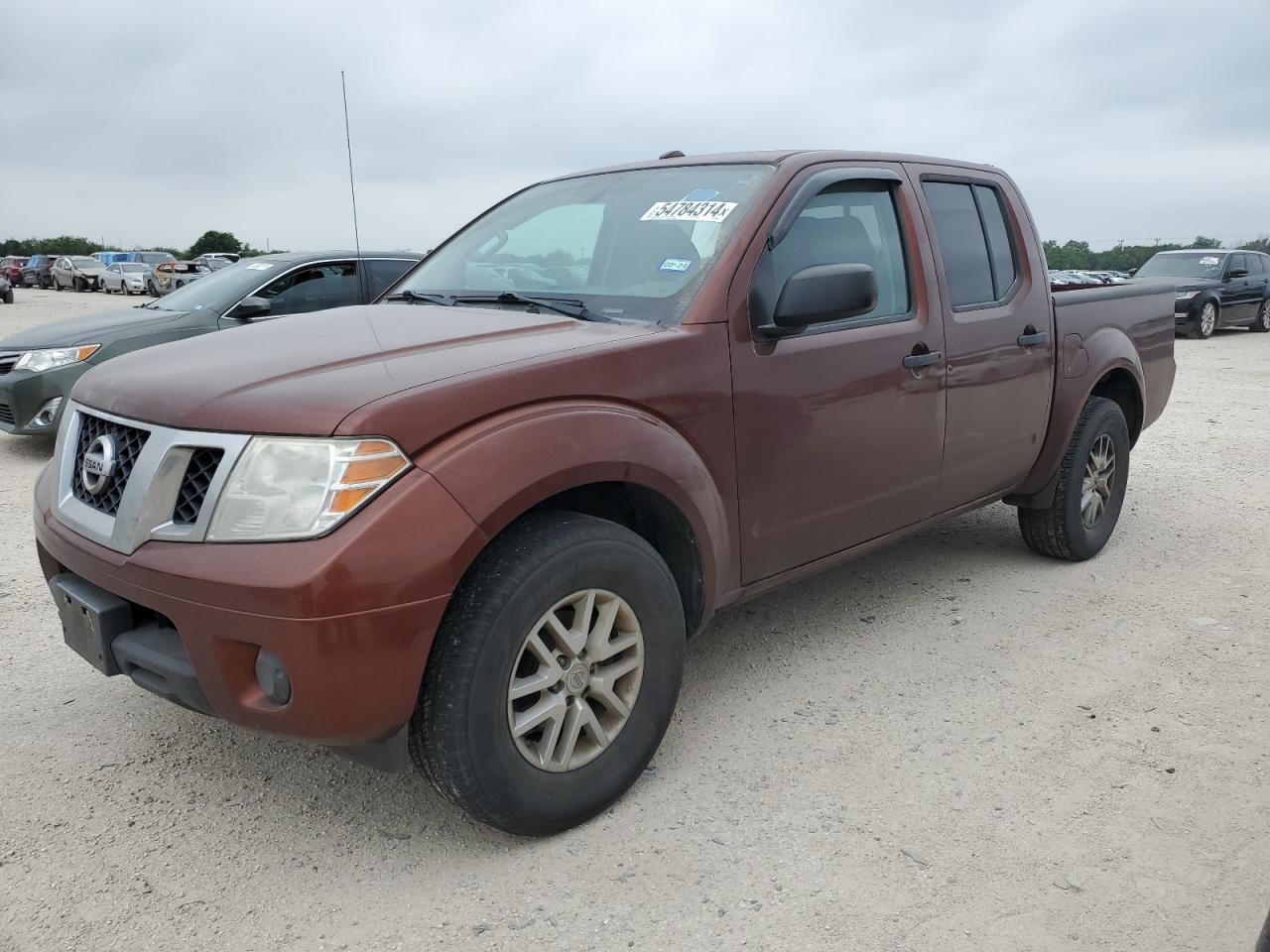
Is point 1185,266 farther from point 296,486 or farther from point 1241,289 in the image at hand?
point 296,486

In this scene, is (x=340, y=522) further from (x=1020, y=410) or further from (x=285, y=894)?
(x=1020, y=410)

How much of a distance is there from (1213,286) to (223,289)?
17095 millimetres

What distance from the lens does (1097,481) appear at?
4.89 metres

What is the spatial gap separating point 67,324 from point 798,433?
6612 mm

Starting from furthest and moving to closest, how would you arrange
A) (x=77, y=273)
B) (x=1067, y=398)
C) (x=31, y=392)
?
(x=77, y=273) → (x=31, y=392) → (x=1067, y=398)

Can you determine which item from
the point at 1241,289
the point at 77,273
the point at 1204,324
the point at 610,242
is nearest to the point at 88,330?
the point at 610,242

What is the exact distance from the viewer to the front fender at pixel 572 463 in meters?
2.34

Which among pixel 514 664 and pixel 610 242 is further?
pixel 610 242

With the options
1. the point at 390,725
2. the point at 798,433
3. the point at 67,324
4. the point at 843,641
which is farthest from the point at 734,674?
the point at 67,324

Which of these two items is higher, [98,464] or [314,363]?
Result: [314,363]

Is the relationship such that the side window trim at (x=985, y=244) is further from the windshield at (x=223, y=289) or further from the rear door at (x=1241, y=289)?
the rear door at (x=1241, y=289)

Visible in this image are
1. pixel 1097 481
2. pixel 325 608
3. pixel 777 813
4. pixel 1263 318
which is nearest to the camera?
pixel 325 608

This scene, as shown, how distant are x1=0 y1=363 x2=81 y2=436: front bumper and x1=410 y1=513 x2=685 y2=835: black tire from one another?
5823 mm

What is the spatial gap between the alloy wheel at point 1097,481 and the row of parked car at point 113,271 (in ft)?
96.8
